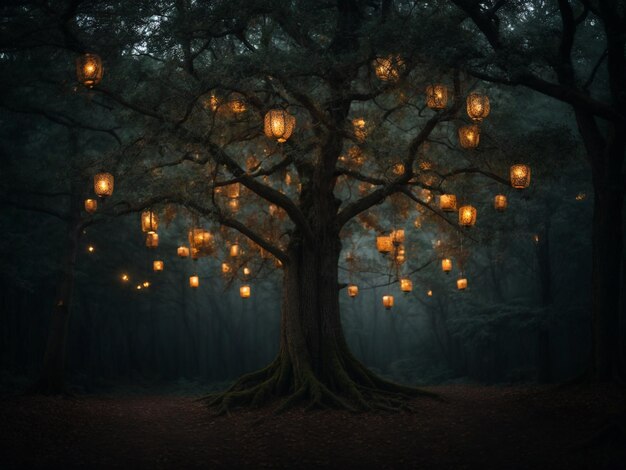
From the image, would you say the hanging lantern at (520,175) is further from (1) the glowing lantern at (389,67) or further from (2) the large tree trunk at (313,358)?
(2) the large tree trunk at (313,358)

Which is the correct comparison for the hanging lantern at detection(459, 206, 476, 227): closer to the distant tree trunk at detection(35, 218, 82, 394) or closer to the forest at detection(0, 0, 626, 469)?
the forest at detection(0, 0, 626, 469)

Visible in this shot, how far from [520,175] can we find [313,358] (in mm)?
4596

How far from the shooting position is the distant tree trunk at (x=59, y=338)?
1154 cm

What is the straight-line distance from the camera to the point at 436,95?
25.0 ft

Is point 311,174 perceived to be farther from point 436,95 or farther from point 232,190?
point 436,95

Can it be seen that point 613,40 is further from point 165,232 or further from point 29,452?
point 165,232

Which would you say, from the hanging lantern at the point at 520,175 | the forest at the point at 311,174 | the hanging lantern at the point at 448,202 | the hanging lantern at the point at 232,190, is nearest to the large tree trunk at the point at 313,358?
the forest at the point at 311,174

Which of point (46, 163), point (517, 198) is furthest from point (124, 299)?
point (517, 198)

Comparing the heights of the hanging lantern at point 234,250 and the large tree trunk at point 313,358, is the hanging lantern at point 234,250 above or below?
above

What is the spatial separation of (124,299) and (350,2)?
16465 mm

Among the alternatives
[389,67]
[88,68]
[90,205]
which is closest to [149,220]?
[90,205]

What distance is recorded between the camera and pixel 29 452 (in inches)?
250

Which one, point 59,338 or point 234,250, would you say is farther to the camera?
point 234,250

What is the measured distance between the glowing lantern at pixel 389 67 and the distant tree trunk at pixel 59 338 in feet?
24.6
